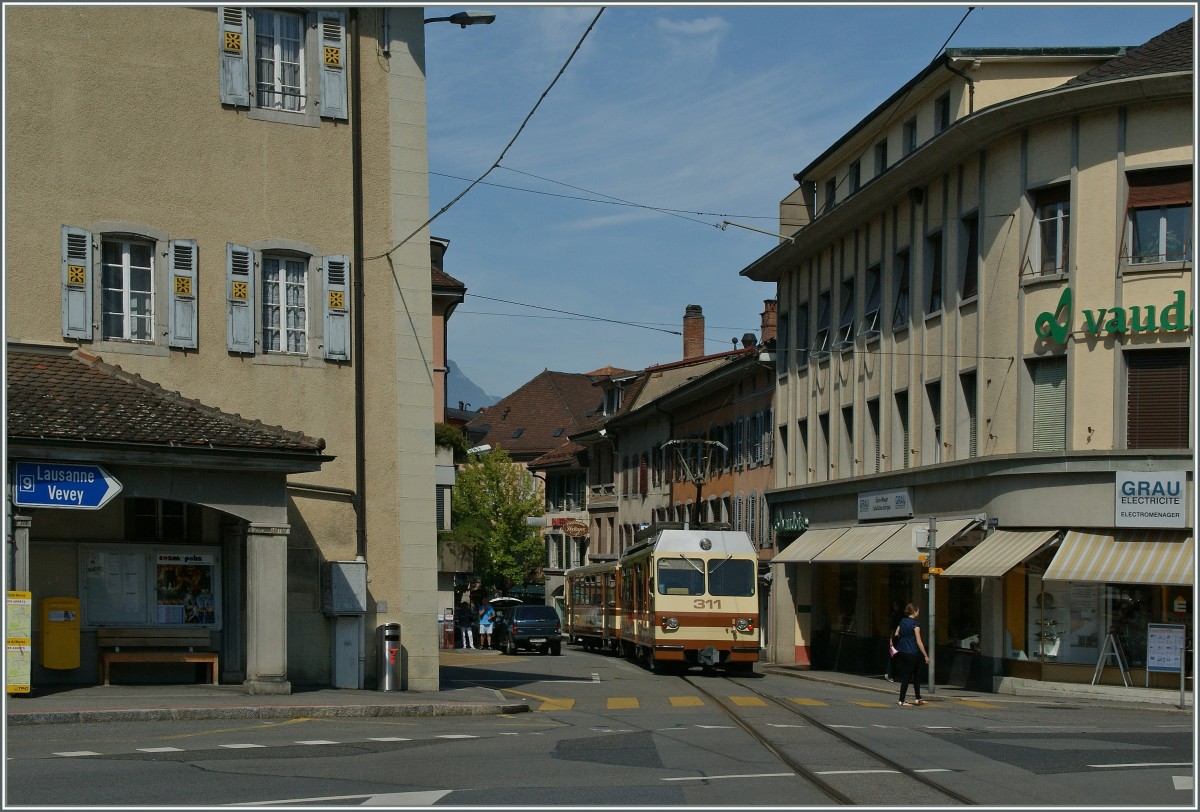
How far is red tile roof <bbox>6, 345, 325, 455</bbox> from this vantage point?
65.3ft

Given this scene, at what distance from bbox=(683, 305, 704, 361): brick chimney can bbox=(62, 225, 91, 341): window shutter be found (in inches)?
2235

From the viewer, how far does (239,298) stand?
23719 millimetres

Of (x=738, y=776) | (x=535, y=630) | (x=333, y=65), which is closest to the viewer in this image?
(x=738, y=776)

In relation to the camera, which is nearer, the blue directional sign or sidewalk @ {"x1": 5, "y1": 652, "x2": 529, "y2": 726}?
sidewalk @ {"x1": 5, "y1": 652, "x2": 529, "y2": 726}

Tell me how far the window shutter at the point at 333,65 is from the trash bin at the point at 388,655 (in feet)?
27.7

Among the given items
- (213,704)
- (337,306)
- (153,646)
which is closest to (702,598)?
(337,306)

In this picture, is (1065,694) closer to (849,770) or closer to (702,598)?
(702,598)

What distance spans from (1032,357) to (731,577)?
852 cm

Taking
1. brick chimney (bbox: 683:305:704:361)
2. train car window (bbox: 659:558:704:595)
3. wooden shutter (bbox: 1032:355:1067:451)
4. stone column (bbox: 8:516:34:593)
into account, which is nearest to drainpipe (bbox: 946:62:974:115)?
wooden shutter (bbox: 1032:355:1067:451)

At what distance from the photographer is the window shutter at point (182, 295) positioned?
23.2 metres

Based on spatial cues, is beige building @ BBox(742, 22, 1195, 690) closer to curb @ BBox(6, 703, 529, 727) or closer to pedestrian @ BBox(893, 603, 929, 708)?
pedestrian @ BBox(893, 603, 929, 708)

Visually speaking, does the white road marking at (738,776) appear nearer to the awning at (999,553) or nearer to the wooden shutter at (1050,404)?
the awning at (999,553)

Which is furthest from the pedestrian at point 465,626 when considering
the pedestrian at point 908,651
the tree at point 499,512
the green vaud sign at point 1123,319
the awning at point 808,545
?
the pedestrian at point 908,651

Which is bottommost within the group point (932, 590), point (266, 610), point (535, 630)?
point (535, 630)
